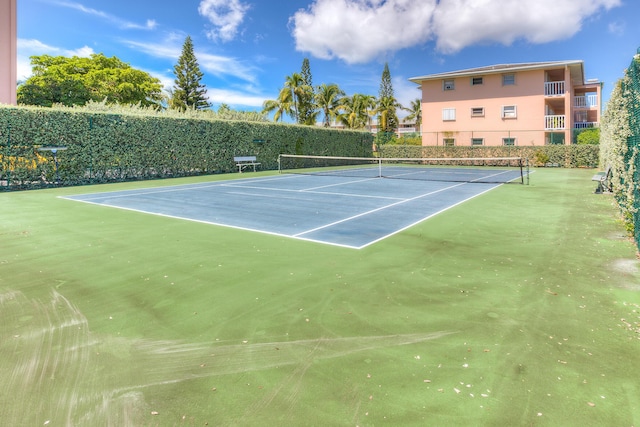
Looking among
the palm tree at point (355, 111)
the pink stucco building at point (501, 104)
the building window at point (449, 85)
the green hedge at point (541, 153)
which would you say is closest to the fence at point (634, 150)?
the green hedge at point (541, 153)

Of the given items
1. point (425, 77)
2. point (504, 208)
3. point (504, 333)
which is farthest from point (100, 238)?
point (425, 77)

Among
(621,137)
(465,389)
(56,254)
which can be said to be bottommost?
(465,389)

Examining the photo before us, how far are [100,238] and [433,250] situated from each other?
5046mm

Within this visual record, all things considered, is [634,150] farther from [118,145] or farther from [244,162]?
[244,162]

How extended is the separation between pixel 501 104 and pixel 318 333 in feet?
117

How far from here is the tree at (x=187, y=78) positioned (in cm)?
5388

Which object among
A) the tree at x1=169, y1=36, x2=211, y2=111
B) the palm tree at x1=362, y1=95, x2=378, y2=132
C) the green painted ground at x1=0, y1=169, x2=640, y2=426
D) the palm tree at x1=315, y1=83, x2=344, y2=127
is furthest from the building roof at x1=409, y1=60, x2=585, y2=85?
the green painted ground at x1=0, y1=169, x2=640, y2=426

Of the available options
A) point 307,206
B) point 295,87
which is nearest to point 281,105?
point 295,87

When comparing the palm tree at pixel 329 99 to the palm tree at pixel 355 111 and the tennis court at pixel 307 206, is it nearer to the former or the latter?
the palm tree at pixel 355 111

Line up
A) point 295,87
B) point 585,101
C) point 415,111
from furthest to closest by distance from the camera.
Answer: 1. point 415,111
2. point 295,87
3. point 585,101

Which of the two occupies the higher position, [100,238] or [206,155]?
[206,155]

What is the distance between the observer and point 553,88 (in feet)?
107

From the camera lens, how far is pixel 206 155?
21.0m

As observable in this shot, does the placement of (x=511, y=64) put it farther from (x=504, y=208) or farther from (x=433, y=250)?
(x=433, y=250)
